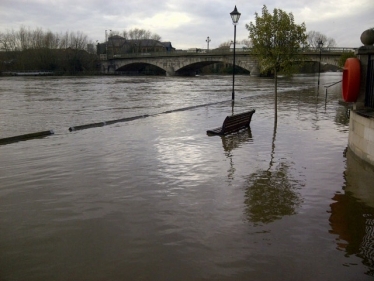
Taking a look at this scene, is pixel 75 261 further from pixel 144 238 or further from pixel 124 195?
pixel 124 195

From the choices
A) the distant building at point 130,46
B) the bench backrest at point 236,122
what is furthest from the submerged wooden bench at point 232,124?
the distant building at point 130,46

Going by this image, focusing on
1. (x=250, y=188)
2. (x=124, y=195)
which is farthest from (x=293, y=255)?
(x=124, y=195)

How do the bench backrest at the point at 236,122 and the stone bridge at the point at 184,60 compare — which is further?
the stone bridge at the point at 184,60

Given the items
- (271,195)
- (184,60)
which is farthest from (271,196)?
(184,60)

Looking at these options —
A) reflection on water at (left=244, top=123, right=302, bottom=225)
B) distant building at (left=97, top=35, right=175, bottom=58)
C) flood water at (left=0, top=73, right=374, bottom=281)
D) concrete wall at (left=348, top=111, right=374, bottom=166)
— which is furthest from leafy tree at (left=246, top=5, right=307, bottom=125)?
distant building at (left=97, top=35, right=175, bottom=58)

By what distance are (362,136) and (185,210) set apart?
4.80 metres

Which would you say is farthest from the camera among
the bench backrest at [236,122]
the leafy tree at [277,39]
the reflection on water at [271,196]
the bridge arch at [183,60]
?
the bridge arch at [183,60]

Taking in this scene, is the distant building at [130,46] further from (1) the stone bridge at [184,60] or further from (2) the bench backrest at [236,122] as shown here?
(2) the bench backrest at [236,122]

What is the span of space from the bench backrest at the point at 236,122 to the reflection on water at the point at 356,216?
4618 mm

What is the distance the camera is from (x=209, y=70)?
5079 inches

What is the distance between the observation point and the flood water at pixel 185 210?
13.7ft

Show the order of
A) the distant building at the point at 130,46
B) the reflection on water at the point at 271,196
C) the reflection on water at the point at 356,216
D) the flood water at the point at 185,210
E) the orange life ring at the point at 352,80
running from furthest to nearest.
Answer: the distant building at the point at 130,46 → the orange life ring at the point at 352,80 → the reflection on water at the point at 271,196 → the reflection on water at the point at 356,216 → the flood water at the point at 185,210

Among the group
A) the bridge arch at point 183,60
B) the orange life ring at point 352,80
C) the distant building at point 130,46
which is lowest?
the orange life ring at point 352,80

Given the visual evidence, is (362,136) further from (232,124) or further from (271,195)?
(232,124)
